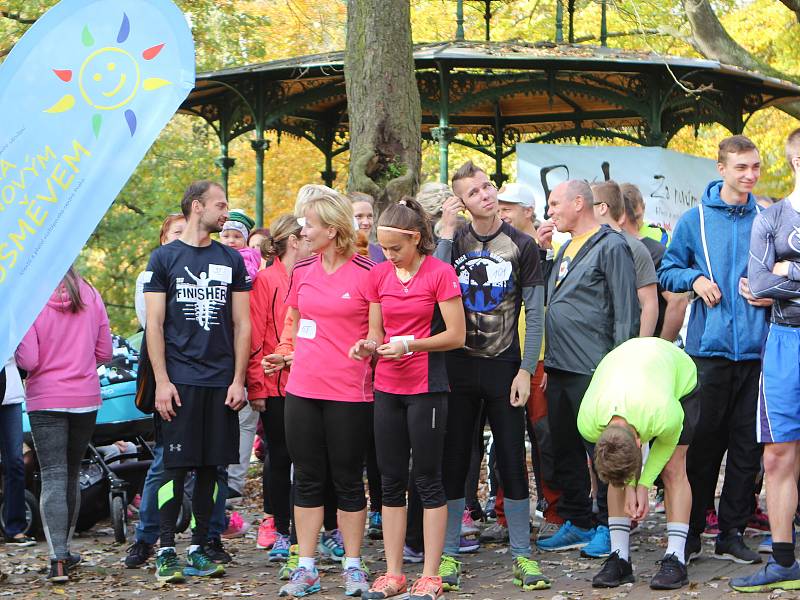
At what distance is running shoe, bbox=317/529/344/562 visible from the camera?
7.10m

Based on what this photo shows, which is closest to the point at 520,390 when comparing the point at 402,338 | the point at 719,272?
the point at 402,338

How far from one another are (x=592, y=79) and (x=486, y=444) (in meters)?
6.59

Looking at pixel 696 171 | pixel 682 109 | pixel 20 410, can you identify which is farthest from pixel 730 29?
pixel 20 410

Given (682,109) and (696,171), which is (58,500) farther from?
(682,109)

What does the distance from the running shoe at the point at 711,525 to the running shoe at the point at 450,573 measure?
6.12ft

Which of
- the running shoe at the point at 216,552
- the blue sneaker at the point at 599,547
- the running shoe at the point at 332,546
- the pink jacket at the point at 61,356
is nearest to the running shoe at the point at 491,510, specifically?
the blue sneaker at the point at 599,547

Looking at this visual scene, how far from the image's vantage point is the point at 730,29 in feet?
77.1

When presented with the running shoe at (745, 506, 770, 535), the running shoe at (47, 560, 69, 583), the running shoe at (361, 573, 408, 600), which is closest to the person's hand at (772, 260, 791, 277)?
the running shoe at (745, 506, 770, 535)

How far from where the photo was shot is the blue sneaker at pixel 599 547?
6.92m

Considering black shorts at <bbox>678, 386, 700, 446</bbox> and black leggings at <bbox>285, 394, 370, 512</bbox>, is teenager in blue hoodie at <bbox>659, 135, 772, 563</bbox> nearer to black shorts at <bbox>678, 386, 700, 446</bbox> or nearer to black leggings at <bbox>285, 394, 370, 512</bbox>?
black shorts at <bbox>678, 386, 700, 446</bbox>

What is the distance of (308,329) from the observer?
6270 millimetres

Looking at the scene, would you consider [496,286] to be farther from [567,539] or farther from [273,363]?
[567,539]

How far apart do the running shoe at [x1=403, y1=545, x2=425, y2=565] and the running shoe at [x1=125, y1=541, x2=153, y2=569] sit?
1546 mm

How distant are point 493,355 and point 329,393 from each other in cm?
95
